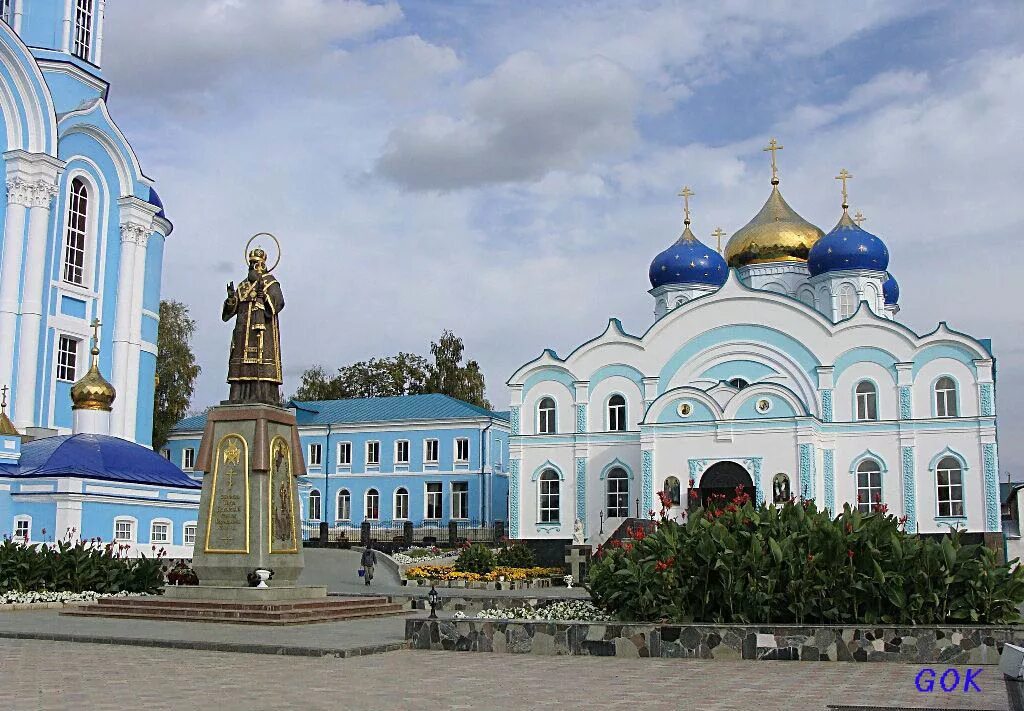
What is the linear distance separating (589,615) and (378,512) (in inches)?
1380

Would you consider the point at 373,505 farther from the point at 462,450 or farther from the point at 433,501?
the point at 462,450

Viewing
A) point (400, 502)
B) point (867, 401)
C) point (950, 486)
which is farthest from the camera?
point (400, 502)

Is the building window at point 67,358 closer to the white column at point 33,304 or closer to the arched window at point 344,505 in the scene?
the white column at point 33,304

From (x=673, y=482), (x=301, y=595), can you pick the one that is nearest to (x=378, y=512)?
(x=673, y=482)

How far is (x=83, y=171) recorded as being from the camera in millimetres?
32250

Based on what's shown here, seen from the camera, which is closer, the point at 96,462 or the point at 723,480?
the point at 96,462

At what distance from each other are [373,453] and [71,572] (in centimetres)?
2882

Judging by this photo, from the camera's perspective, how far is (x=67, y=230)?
3177cm

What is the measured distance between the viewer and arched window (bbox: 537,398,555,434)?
36719 millimetres

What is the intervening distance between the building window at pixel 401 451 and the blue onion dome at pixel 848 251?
1869cm

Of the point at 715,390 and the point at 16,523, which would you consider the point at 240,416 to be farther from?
the point at 715,390

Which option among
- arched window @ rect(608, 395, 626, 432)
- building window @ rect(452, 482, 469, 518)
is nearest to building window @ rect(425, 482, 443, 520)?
building window @ rect(452, 482, 469, 518)

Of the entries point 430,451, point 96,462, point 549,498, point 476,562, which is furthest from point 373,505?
point 96,462

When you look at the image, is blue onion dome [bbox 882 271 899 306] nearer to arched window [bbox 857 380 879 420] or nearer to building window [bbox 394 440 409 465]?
arched window [bbox 857 380 879 420]
